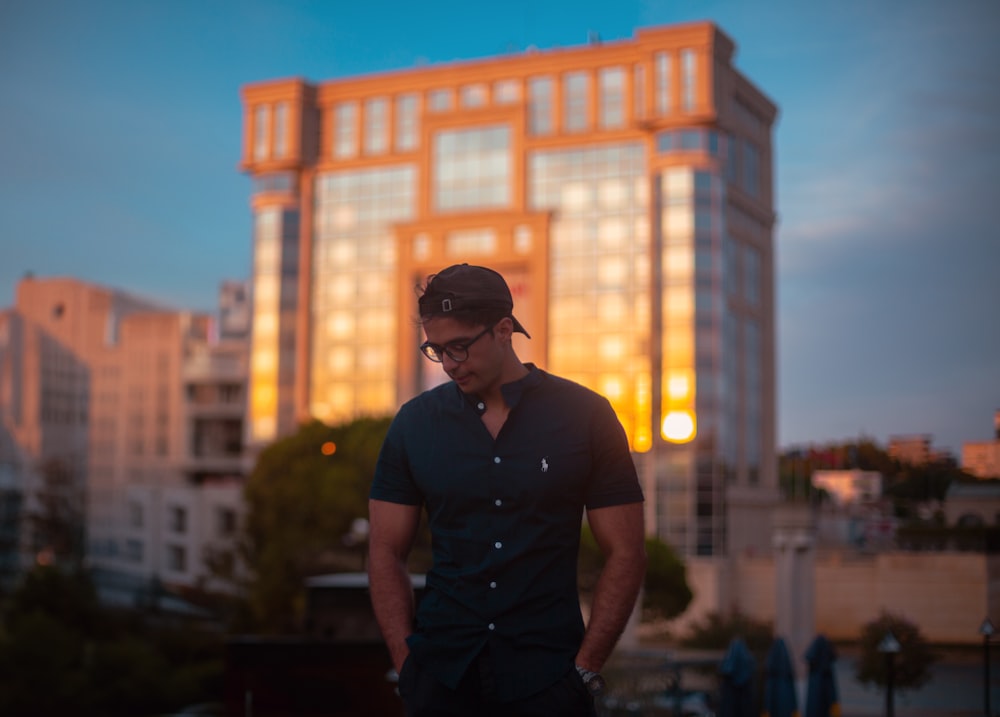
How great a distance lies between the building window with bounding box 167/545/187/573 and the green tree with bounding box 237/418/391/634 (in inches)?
867

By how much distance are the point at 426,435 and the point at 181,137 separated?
7319cm

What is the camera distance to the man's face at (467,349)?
3289mm

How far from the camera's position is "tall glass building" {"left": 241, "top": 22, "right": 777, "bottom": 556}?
5384cm

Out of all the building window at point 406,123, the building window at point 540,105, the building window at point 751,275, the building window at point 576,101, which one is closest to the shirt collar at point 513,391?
the building window at point 751,275

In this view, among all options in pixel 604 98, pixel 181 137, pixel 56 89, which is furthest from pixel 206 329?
pixel 604 98

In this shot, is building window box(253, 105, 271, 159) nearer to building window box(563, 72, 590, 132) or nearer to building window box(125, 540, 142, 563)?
building window box(563, 72, 590, 132)

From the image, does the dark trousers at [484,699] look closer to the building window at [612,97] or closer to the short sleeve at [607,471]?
the short sleeve at [607,471]

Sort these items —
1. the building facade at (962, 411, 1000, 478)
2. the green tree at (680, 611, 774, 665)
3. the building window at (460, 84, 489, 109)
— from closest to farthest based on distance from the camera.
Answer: the building facade at (962, 411, 1000, 478), the green tree at (680, 611, 774, 665), the building window at (460, 84, 489, 109)

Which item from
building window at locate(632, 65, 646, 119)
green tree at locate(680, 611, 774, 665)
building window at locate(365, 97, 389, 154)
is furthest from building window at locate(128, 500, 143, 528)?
green tree at locate(680, 611, 774, 665)

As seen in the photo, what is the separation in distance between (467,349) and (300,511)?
42.0 m

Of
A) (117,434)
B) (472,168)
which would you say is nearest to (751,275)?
(472,168)

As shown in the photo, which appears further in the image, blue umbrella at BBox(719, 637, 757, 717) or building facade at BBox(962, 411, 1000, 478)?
blue umbrella at BBox(719, 637, 757, 717)

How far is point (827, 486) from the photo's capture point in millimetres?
44656

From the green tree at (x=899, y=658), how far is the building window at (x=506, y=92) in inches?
1565
